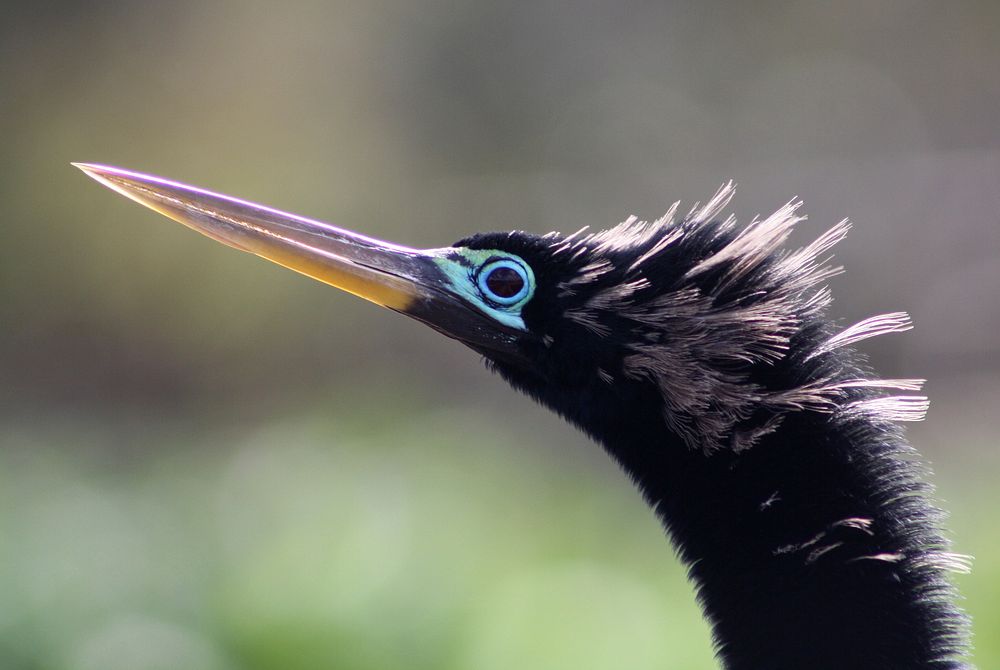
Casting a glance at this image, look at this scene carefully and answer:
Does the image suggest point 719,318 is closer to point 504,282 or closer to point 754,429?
point 754,429

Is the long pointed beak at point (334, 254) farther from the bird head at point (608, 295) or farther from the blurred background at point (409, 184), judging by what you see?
the blurred background at point (409, 184)

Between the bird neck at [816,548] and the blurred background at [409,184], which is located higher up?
the blurred background at [409,184]

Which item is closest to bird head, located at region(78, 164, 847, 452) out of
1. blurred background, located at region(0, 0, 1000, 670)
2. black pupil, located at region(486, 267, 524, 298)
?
black pupil, located at region(486, 267, 524, 298)

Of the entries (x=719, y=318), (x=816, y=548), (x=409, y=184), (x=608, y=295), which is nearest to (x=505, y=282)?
(x=608, y=295)

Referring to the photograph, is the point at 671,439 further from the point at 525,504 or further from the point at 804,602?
the point at 525,504

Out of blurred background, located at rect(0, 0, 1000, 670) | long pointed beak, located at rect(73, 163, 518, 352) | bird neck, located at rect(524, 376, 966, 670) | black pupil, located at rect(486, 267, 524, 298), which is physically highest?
blurred background, located at rect(0, 0, 1000, 670)

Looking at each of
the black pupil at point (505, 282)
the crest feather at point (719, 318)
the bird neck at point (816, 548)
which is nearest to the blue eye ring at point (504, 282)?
the black pupil at point (505, 282)

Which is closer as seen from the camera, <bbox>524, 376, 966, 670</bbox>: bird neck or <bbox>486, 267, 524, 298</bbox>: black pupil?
<bbox>524, 376, 966, 670</bbox>: bird neck

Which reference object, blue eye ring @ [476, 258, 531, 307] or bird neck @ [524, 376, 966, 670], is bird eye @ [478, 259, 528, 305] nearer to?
blue eye ring @ [476, 258, 531, 307]
